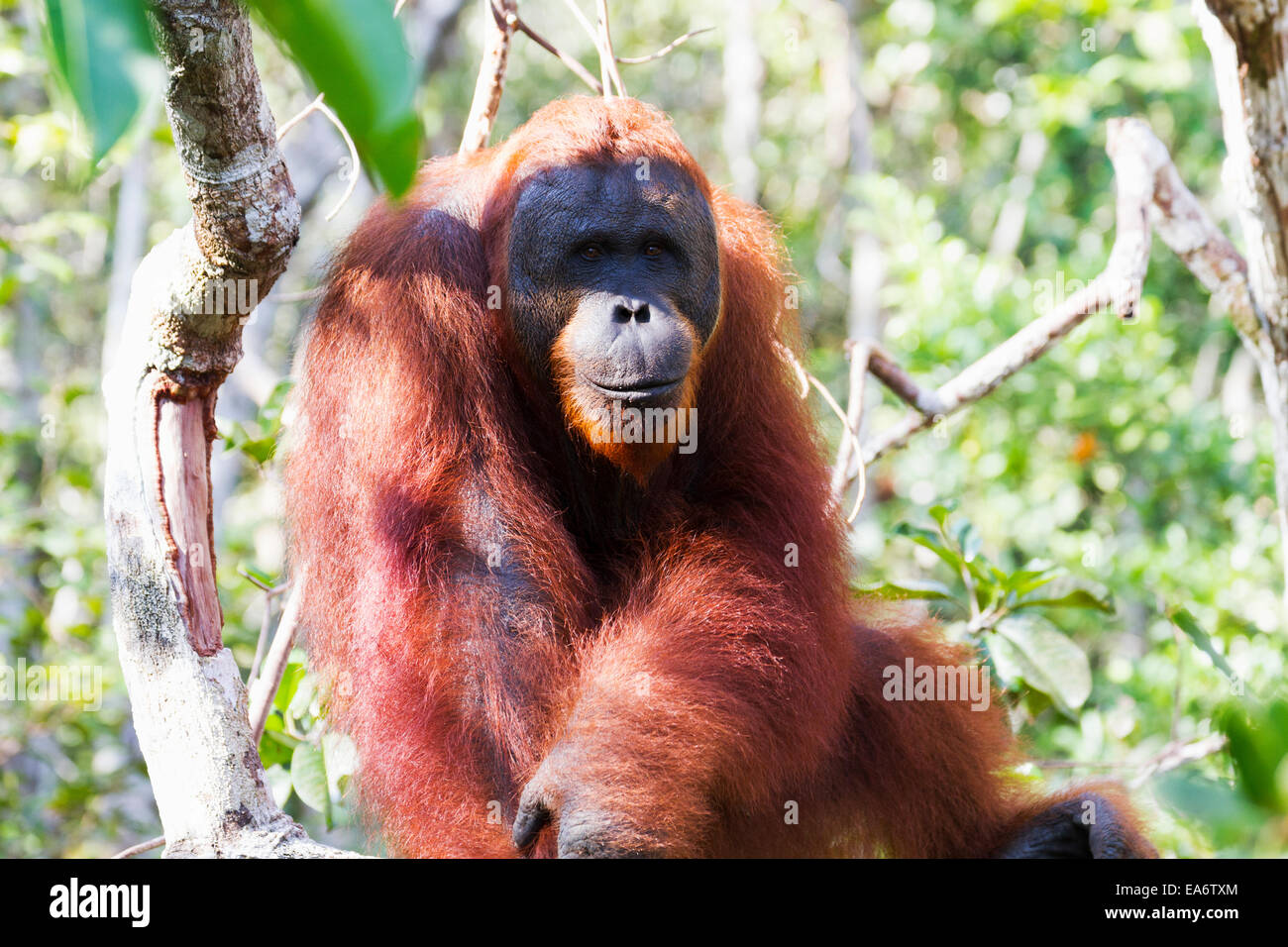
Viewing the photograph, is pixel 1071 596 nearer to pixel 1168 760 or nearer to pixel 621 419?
pixel 1168 760

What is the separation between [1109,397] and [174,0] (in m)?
5.62

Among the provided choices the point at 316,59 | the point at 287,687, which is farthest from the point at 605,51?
the point at 316,59

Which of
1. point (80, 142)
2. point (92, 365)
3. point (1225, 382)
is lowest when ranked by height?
point (80, 142)

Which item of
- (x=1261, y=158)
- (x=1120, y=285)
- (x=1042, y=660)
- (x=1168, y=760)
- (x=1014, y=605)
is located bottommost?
(x=1168, y=760)

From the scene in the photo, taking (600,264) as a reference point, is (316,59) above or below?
below

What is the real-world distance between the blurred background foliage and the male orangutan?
50cm

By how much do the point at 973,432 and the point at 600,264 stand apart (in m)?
4.47

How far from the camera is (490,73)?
345cm

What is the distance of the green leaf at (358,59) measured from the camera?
0.62 metres

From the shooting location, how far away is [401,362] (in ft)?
8.72
